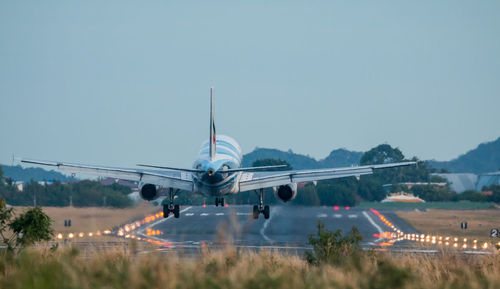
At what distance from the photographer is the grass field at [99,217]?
2648 inches

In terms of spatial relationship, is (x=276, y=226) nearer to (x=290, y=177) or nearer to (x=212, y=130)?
(x=290, y=177)

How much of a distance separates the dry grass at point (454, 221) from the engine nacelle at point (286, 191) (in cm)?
2182

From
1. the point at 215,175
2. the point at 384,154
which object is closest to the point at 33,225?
the point at 215,175

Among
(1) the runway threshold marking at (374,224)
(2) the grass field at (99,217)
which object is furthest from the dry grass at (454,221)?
(2) the grass field at (99,217)

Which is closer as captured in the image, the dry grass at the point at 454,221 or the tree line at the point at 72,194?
the dry grass at the point at 454,221

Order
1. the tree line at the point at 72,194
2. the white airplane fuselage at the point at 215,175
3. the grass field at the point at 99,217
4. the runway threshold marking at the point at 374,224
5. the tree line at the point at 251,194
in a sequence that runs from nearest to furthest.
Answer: the white airplane fuselage at the point at 215,175, the grass field at the point at 99,217, the runway threshold marking at the point at 374,224, the tree line at the point at 72,194, the tree line at the point at 251,194

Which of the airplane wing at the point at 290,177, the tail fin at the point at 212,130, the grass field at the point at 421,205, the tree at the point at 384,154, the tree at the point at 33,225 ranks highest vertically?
the tree at the point at 384,154

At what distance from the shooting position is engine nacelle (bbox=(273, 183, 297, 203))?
57375mm

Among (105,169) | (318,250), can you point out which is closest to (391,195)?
(105,169)

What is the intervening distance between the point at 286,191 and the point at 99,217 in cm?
2145

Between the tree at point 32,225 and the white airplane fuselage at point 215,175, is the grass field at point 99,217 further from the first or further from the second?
the tree at point 32,225

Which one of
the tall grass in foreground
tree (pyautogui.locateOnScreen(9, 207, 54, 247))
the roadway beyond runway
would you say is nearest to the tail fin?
the roadway beyond runway

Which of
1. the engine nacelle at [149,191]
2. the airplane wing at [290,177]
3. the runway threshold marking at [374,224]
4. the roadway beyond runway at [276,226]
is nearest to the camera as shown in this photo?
the engine nacelle at [149,191]

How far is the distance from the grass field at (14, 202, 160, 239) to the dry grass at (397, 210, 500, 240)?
28616 millimetres
